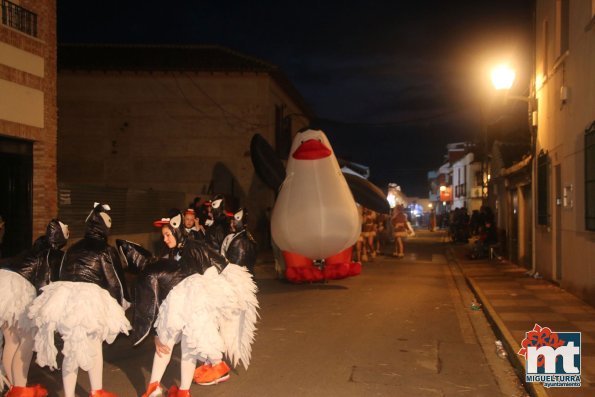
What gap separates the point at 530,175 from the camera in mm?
15789

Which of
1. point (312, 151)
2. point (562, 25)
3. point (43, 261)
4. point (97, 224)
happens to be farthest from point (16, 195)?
point (562, 25)

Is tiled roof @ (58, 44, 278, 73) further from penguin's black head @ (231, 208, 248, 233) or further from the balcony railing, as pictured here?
penguin's black head @ (231, 208, 248, 233)

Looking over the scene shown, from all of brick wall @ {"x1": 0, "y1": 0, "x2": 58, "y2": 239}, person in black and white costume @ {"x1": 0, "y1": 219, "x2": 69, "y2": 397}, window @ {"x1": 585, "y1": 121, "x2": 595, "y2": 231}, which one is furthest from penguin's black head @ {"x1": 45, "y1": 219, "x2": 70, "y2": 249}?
window @ {"x1": 585, "y1": 121, "x2": 595, "y2": 231}

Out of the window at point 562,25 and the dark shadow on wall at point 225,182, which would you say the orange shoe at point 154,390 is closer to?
the window at point 562,25

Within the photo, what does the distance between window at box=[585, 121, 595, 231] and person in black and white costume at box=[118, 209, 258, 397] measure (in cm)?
686

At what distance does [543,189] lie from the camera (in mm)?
13727

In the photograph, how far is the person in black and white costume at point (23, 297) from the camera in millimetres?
5098

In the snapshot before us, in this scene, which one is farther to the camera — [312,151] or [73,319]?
[312,151]

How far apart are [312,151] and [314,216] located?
4.22 feet

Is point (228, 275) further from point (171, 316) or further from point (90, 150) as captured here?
point (90, 150)

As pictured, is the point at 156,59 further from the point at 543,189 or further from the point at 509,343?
the point at 509,343

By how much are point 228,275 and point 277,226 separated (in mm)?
6292

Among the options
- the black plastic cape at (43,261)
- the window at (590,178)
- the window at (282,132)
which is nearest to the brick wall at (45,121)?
the black plastic cape at (43,261)

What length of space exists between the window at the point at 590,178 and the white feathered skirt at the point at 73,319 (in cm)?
804
